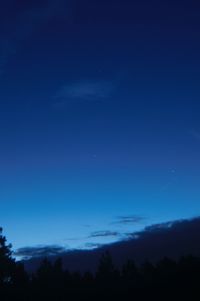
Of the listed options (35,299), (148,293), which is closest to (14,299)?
(35,299)

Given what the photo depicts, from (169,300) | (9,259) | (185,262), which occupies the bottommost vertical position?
(169,300)

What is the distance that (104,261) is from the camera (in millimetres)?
66312

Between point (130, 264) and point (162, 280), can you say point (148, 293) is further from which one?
point (130, 264)

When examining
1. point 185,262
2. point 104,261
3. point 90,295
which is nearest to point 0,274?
point 104,261

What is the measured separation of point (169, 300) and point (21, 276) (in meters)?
33.0

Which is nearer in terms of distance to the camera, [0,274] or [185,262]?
[185,262]

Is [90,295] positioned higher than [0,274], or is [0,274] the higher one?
[0,274]

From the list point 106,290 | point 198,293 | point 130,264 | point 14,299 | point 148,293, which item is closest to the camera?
point 198,293

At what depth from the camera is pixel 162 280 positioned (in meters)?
22.6

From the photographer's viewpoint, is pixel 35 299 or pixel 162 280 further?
pixel 35 299

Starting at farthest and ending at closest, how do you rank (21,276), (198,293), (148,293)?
(21,276) → (148,293) → (198,293)

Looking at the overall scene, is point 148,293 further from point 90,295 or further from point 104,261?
point 104,261

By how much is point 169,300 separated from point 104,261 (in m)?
48.0

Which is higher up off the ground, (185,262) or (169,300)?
(185,262)
